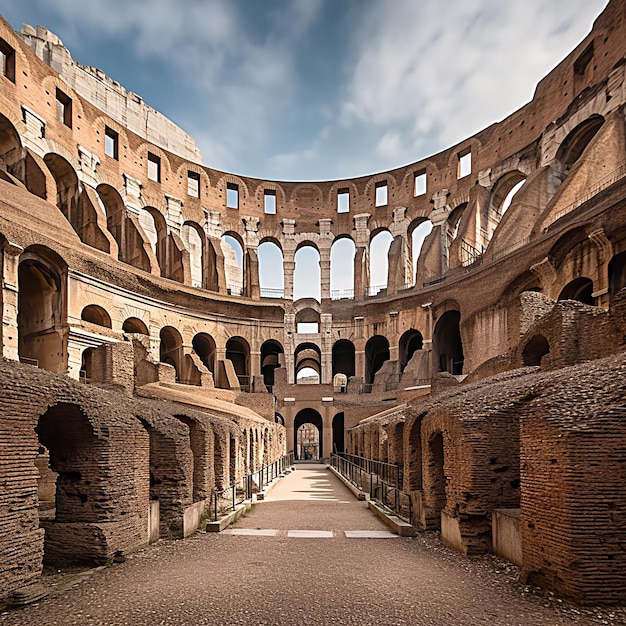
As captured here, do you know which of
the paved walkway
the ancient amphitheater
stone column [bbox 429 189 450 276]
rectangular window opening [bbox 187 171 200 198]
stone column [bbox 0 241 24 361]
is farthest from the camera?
rectangular window opening [bbox 187 171 200 198]

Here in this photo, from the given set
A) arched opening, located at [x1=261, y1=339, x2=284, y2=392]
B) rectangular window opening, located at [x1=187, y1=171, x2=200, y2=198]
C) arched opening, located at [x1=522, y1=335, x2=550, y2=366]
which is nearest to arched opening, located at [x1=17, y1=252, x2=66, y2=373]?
rectangular window opening, located at [x1=187, y1=171, x2=200, y2=198]

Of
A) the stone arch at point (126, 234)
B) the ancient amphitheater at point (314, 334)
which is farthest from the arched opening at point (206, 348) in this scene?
the stone arch at point (126, 234)

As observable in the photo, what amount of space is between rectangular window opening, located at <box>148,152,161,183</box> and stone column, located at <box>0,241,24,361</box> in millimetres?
18827

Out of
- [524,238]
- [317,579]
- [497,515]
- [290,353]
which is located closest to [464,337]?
[524,238]

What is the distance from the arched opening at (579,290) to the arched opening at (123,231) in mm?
24291

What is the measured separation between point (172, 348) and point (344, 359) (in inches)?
611

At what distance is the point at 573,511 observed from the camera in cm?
554

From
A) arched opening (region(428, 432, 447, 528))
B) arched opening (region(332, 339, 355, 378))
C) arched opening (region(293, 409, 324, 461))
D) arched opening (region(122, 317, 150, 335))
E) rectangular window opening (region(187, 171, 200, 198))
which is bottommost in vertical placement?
arched opening (region(293, 409, 324, 461))

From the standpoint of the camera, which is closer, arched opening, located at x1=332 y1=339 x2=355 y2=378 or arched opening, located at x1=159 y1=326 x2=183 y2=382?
arched opening, located at x1=159 y1=326 x2=183 y2=382

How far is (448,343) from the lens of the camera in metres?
33.4

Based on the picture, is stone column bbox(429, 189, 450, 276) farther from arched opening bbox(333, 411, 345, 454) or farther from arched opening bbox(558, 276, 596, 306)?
arched opening bbox(558, 276, 596, 306)

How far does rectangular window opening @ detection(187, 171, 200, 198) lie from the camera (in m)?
39.5

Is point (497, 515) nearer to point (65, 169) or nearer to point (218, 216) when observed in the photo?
point (65, 169)

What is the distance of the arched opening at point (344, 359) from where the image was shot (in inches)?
1667
